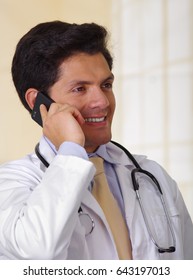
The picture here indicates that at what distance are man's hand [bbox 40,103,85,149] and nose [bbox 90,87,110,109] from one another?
0.21 ft

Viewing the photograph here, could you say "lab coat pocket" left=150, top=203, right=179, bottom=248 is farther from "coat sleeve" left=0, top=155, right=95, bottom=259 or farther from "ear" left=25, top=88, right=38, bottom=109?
"ear" left=25, top=88, right=38, bottom=109

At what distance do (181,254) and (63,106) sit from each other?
1.49 ft

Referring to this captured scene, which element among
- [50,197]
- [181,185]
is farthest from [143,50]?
[50,197]

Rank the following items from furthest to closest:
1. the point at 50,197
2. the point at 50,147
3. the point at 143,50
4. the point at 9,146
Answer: the point at 143,50
the point at 9,146
the point at 50,147
the point at 50,197

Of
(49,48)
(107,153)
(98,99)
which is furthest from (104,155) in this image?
(49,48)

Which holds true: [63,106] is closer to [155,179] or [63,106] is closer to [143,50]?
[155,179]

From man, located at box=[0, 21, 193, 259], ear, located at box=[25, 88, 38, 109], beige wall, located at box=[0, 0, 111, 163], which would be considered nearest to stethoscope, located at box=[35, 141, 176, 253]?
man, located at box=[0, 21, 193, 259]

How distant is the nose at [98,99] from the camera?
1238 millimetres

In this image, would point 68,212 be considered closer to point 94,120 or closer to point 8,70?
point 94,120

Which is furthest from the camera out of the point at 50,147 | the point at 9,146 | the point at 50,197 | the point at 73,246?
the point at 9,146

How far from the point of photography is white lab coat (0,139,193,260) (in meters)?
0.99

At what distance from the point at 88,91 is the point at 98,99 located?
0.03 meters

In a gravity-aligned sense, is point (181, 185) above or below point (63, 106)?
below
